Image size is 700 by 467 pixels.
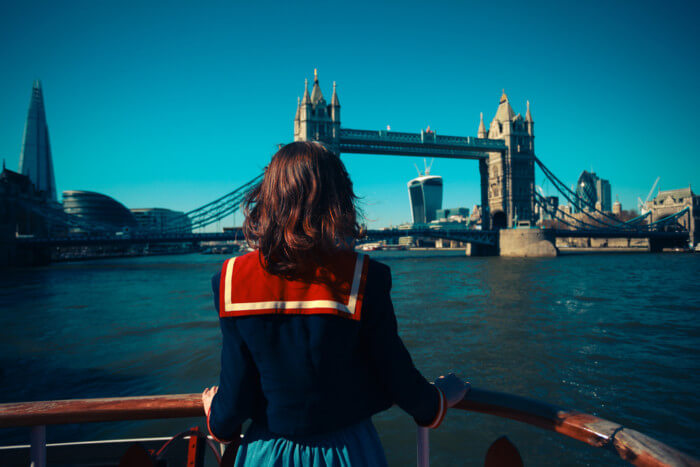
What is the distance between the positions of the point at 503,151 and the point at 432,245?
154 feet

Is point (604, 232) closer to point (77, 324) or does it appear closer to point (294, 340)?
point (77, 324)

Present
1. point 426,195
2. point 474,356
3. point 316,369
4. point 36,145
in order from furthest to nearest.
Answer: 1. point 426,195
2. point 36,145
3. point 474,356
4. point 316,369

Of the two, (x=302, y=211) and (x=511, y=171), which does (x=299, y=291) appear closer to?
(x=302, y=211)

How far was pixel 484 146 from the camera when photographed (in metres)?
48.2

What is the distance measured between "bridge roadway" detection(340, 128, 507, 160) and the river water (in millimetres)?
31459

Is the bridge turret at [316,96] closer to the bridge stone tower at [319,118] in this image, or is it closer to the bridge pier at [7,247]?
the bridge stone tower at [319,118]

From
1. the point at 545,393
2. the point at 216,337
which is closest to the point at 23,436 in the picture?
the point at 216,337

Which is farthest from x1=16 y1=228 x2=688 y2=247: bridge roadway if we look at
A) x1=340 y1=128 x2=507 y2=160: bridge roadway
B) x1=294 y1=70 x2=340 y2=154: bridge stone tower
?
x1=294 y1=70 x2=340 y2=154: bridge stone tower

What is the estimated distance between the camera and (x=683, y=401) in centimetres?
501

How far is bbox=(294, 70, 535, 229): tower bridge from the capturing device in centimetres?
4353

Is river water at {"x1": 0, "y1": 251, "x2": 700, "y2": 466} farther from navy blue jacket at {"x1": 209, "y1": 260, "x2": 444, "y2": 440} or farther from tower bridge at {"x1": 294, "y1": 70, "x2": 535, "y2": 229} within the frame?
tower bridge at {"x1": 294, "y1": 70, "x2": 535, "y2": 229}

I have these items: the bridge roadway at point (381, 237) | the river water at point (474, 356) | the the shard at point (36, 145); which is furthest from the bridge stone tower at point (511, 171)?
the the shard at point (36, 145)

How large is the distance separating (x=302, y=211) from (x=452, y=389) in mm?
614

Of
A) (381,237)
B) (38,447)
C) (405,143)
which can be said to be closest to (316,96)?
(405,143)
